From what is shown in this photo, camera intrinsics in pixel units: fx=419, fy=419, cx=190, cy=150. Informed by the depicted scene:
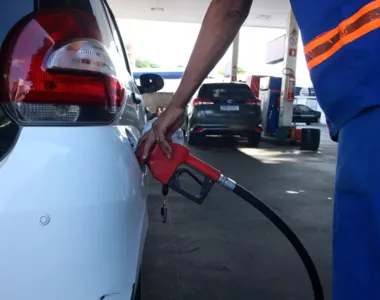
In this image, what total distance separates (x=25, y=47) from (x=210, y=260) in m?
2.26

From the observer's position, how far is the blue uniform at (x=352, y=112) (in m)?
0.91

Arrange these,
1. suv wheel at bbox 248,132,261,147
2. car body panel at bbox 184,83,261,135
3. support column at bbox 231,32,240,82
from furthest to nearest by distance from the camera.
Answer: support column at bbox 231,32,240,82, suv wheel at bbox 248,132,261,147, car body panel at bbox 184,83,261,135

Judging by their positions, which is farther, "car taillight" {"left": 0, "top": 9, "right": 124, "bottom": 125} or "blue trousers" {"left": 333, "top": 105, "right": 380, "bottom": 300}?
"car taillight" {"left": 0, "top": 9, "right": 124, "bottom": 125}

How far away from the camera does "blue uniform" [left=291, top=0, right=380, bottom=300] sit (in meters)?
0.91

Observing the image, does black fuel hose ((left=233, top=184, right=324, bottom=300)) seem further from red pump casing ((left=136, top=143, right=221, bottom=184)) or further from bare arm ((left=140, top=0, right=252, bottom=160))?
bare arm ((left=140, top=0, right=252, bottom=160))

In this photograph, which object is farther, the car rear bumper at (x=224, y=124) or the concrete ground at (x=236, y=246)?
the car rear bumper at (x=224, y=124)

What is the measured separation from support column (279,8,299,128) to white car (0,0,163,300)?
1092 cm

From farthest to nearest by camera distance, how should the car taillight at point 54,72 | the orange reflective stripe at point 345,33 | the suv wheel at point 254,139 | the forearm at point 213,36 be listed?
the suv wheel at point 254,139 < the forearm at point 213,36 < the car taillight at point 54,72 < the orange reflective stripe at point 345,33

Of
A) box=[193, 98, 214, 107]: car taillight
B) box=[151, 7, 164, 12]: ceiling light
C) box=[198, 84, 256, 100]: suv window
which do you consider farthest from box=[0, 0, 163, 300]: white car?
box=[151, 7, 164, 12]: ceiling light

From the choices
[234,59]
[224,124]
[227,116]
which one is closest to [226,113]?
[227,116]

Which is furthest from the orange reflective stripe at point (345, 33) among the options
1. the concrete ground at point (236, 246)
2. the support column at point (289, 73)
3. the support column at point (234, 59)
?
the support column at point (234, 59)

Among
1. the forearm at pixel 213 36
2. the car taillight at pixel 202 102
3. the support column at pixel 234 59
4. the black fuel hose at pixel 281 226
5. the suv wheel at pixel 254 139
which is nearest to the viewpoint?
the forearm at pixel 213 36

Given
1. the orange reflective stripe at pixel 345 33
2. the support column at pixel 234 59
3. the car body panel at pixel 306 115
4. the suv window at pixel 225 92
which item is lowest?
the car body panel at pixel 306 115

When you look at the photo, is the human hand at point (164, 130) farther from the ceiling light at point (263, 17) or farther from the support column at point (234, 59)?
the support column at point (234, 59)
